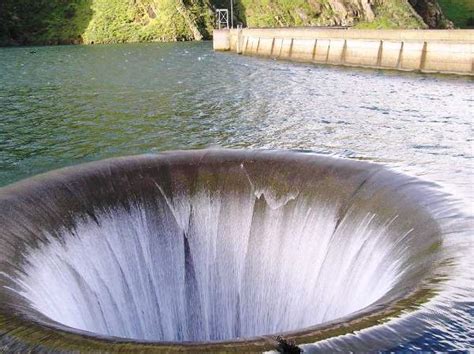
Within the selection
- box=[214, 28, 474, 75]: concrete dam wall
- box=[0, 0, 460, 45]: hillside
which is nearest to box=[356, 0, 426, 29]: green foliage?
box=[0, 0, 460, 45]: hillside

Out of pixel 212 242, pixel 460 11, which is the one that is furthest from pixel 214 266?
pixel 460 11

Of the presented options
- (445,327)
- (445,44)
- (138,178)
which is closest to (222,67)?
(445,44)

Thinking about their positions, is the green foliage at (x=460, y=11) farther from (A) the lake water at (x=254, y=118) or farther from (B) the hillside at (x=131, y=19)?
(A) the lake water at (x=254, y=118)

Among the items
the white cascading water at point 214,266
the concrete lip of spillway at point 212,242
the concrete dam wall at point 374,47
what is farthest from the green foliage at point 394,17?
the white cascading water at point 214,266

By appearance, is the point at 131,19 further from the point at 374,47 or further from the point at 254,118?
the point at 254,118

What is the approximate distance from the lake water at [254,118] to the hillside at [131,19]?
48.6 meters

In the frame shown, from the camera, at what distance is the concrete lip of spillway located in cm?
974

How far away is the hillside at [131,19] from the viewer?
88.1 m

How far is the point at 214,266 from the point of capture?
12688 millimetres

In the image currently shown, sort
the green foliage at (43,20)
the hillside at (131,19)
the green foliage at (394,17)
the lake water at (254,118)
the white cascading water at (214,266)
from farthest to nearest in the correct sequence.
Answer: the hillside at (131,19), the green foliage at (394,17), the green foliage at (43,20), the lake water at (254,118), the white cascading water at (214,266)

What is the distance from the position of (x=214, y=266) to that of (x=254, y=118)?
1292cm

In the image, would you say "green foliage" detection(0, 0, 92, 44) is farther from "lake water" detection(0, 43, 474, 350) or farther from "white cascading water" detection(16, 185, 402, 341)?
"white cascading water" detection(16, 185, 402, 341)

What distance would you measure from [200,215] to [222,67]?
1409 inches

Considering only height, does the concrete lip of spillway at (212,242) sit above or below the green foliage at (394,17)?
above
